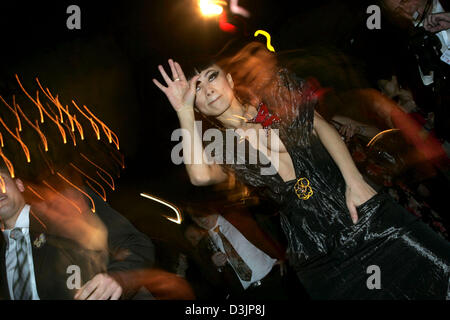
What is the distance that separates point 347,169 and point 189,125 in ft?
3.11

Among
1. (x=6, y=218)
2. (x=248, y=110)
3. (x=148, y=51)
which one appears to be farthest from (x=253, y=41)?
(x=6, y=218)

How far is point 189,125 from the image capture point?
184 centimetres

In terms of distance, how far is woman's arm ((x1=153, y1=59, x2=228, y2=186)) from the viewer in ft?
5.98

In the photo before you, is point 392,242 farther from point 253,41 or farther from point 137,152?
point 137,152

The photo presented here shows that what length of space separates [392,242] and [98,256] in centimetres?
171

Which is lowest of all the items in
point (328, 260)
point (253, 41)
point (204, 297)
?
point (204, 297)

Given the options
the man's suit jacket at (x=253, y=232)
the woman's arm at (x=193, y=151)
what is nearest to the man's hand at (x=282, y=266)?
the man's suit jacket at (x=253, y=232)

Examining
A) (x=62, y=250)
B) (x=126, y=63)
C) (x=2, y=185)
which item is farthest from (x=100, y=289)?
(x=126, y=63)

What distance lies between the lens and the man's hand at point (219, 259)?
2889 mm

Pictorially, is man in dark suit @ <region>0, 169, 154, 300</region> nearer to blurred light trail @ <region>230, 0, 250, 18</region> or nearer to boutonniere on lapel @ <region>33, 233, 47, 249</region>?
boutonniere on lapel @ <region>33, 233, 47, 249</region>

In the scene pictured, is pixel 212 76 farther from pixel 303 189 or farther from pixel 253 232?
pixel 253 232

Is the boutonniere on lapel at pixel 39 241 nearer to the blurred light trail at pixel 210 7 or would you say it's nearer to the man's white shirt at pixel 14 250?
the man's white shirt at pixel 14 250

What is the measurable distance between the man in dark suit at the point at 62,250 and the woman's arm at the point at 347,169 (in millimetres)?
1288

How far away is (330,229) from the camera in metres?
1.76
